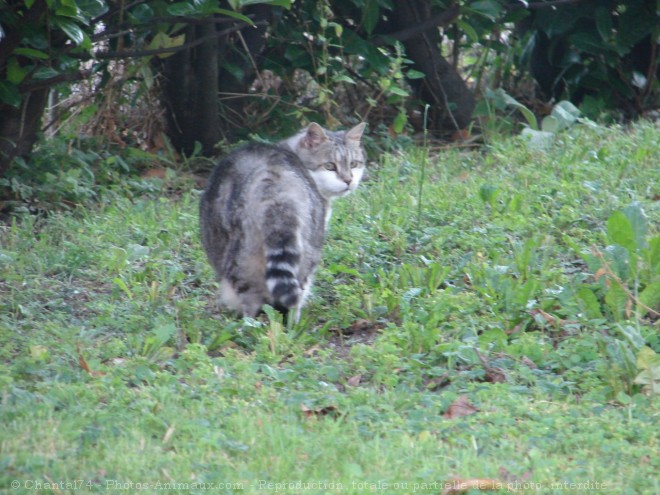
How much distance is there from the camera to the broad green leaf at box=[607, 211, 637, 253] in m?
4.65

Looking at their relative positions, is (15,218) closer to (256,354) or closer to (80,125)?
(80,125)

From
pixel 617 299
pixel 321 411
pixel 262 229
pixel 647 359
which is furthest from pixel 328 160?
pixel 647 359

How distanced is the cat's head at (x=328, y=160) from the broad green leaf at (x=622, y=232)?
190cm

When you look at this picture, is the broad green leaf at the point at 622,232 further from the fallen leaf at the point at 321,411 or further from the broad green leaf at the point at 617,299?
the fallen leaf at the point at 321,411

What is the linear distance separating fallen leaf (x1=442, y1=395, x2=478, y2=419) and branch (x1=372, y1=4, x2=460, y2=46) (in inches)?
201

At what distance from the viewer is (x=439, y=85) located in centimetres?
884

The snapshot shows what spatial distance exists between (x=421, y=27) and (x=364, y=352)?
495cm

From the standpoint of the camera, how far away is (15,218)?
6523mm

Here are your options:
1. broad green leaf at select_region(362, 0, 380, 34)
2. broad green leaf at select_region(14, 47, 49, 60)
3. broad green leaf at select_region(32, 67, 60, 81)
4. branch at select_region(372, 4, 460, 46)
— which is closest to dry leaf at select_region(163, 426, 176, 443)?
broad green leaf at select_region(14, 47, 49, 60)

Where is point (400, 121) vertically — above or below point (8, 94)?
below

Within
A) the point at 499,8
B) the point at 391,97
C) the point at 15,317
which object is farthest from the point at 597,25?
the point at 15,317

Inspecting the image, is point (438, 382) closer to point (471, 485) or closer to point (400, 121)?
point (471, 485)

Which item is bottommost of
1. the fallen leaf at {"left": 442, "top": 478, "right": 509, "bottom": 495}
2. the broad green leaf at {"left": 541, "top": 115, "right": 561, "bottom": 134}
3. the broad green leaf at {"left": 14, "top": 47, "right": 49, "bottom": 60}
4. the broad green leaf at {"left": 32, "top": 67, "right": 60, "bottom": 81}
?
the fallen leaf at {"left": 442, "top": 478, "right": 509, "bottom": 495}

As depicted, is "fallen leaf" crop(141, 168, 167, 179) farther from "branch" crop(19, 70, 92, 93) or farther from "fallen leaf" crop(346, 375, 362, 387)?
"fallen leaf" crop(346, 375, 362, 387)
